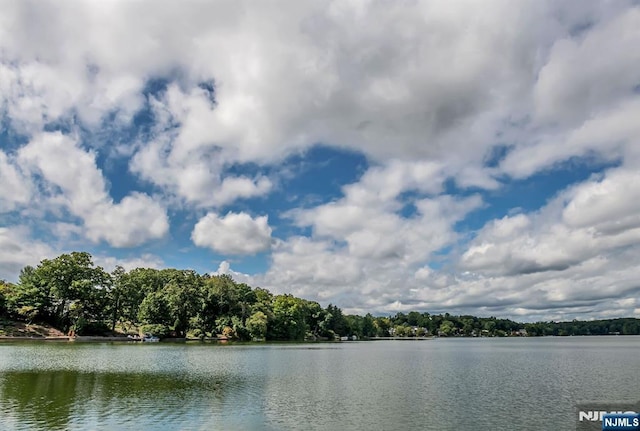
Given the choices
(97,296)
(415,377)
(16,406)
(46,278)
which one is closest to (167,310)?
(97,296)

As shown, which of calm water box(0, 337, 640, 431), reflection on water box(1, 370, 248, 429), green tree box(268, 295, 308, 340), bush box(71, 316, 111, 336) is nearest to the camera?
reflection on water box(1, 370, 248, 429)

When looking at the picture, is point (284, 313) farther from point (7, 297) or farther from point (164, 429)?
point (164, 429)

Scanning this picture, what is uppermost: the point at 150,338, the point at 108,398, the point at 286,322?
the point at 286,322

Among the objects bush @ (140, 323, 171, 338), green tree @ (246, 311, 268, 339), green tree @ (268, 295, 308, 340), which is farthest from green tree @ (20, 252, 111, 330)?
green tree @ (268, 295, 308, 340)

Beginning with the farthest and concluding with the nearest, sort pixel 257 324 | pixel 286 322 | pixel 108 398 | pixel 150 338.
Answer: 1. pixel 286 322
2. pixel 257 324
3. pixel 150 338
4. pixel 108 398

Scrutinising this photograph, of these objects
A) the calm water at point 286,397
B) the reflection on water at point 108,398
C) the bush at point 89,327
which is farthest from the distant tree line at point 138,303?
the reflection on water at point 108,398

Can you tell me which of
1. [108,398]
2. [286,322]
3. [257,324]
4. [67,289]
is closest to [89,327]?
[67,289]

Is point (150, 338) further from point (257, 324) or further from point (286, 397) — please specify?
point (286, 397)

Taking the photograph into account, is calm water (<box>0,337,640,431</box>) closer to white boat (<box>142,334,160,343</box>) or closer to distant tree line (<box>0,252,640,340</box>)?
white boat (<box>142,334,160,343</box>)

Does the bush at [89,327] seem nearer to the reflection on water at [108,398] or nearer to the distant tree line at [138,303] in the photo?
the distant tree line at [138,303]

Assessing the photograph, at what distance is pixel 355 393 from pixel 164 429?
A: 1688 centimetres

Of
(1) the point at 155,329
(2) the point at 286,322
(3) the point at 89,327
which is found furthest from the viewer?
(2) the point at 286,322

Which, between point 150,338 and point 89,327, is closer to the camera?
point 89,327

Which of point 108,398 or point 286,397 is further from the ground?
point 108,398
